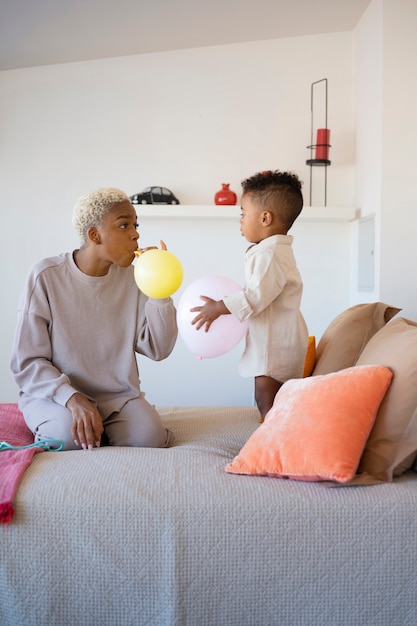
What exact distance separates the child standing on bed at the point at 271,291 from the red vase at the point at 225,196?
4.31ft

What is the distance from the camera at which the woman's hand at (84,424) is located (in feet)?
6.35

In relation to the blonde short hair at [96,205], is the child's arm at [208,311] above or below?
below

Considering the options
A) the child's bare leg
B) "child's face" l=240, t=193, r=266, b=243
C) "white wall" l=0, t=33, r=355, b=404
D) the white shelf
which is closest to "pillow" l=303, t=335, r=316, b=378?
the child's bare leg

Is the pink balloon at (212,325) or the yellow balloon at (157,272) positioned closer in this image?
the yellow balloon at (157,272)

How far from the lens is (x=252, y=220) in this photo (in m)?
2.61

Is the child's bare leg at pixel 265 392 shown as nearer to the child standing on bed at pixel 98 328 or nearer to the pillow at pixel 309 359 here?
the pillow at pixel 309 359

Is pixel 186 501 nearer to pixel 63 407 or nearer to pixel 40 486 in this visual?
pixel 40 486

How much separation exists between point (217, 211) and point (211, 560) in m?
2.68

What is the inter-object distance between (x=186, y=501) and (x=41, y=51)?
3199mm

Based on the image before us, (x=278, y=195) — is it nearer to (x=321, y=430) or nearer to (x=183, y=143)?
(x=321, y=430)

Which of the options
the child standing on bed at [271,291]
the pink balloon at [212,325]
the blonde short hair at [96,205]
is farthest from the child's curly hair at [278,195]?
the blonde short hair at [96,205]

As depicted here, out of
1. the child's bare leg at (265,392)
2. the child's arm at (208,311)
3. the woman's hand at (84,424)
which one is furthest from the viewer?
the child's bare leg at (265,392)

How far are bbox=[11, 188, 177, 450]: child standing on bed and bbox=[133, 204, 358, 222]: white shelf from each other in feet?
5.48

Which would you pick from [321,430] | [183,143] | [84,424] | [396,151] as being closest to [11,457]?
[84,424]
